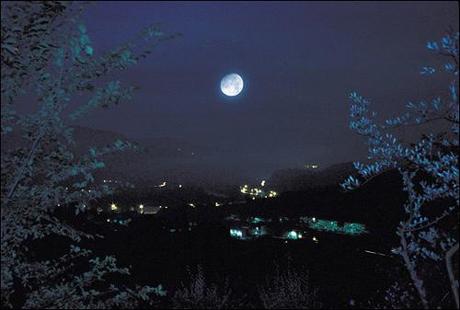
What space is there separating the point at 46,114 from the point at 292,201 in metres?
58.3

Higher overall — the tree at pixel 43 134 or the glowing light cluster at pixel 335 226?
the glowing light cluster at pixel 335 226

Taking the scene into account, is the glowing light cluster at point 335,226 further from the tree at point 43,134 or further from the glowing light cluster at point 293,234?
the tree at point 43,134

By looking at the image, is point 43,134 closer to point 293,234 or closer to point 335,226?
point 335,226

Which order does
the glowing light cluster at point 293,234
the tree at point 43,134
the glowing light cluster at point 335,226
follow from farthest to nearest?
the glowing light cluster at point 293,234 → the glowing light cluster at point 335,226 → the tree at point 43,134

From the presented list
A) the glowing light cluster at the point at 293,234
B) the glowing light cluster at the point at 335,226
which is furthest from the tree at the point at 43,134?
the glowing light cluster at the point at 293,234

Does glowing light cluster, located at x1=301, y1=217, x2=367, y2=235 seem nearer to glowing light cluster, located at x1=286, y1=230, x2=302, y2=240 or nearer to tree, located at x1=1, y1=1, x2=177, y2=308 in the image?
glowing light cluster, located at x1=286, y1=230, x2=302, y2=240

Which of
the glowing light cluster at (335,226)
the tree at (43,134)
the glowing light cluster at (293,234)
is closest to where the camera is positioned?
the tree at (43,134)

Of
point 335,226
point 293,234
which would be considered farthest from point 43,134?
point 293,234

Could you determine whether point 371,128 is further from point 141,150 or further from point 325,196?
point 325,196

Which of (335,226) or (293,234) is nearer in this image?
(335,226)

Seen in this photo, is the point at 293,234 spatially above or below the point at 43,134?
above

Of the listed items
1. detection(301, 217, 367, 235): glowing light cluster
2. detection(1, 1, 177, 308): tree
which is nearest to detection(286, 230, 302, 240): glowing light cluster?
detection(301, 217, 367, 235): glowing light cluster

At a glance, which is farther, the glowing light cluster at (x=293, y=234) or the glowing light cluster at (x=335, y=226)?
the glowing light cluster at (x=293, y=234)

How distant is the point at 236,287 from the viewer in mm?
18500
